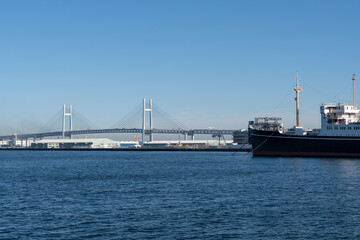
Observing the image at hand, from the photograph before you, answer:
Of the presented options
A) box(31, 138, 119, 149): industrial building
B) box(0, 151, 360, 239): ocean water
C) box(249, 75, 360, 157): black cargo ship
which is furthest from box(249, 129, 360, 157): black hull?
box(31, 138, 119, 149): industrial building

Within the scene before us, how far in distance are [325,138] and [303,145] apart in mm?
3638

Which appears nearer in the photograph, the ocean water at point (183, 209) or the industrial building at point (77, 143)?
the ocean water at point (183, 209)

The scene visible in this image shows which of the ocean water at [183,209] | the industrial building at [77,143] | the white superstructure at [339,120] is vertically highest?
the white superstructure at [339,120]

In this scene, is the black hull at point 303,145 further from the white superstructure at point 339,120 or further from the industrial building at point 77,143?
the industrial building at point 77,143

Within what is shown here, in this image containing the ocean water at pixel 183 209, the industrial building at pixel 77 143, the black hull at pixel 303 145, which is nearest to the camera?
the ocean water at pixel 183 209

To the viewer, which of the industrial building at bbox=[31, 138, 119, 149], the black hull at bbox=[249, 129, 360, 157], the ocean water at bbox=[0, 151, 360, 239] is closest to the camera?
the ocean water at bbox=[0, 151, 360, 239]

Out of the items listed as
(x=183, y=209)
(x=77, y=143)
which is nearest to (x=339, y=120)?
(x=183, y=209)

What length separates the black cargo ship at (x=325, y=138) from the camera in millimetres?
67312

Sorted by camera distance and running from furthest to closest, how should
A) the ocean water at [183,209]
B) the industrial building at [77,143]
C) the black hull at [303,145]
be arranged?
the industrial building at [77,143], the black hull at [303,145], the ocean water at [183,209]

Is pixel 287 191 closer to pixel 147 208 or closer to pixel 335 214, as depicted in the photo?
pixel 335 214

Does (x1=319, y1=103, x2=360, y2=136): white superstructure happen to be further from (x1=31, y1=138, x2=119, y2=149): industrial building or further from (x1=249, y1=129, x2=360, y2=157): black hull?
(x1=31, y1=138, x2=119, y2=149): industrial building

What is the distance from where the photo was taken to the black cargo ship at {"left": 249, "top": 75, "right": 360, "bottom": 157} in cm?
6731

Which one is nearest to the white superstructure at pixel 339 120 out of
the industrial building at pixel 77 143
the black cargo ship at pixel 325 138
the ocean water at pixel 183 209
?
the black cargo ship at pixel 325 138

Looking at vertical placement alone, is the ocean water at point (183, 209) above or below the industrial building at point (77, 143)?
below
